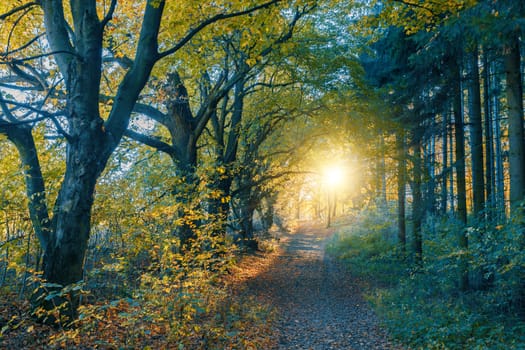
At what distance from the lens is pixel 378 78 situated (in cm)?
1388

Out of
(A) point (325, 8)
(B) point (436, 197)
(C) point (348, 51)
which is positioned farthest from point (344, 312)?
(A) point (325, 8)

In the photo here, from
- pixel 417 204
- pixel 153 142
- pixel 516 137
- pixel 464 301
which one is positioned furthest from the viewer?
pixel 417 204

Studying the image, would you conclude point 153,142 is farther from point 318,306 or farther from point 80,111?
point 318,306

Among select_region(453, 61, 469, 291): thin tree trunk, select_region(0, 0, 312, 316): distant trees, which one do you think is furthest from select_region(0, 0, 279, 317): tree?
select_region(453, 61, 469, 291): thin tree trunk

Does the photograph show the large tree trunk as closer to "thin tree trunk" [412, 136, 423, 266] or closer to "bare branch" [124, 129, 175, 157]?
"bare branch" [124, 129, 175, 157]

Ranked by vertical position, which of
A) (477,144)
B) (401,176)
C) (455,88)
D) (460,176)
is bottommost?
(460,176)

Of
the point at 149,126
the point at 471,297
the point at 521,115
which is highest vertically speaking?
the point at 149,126

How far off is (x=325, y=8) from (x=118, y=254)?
9.97 metres

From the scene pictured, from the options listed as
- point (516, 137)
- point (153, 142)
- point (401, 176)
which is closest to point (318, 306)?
point (401, 176)

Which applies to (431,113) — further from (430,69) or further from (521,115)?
(521,115)

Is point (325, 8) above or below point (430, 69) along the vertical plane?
above

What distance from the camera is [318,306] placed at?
10047mm

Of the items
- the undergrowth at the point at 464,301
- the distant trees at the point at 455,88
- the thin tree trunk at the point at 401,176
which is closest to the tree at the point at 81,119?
the distant trees at the point at 455,88

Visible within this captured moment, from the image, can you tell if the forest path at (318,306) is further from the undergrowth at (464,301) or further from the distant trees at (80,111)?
the distant trees at (80,111)
